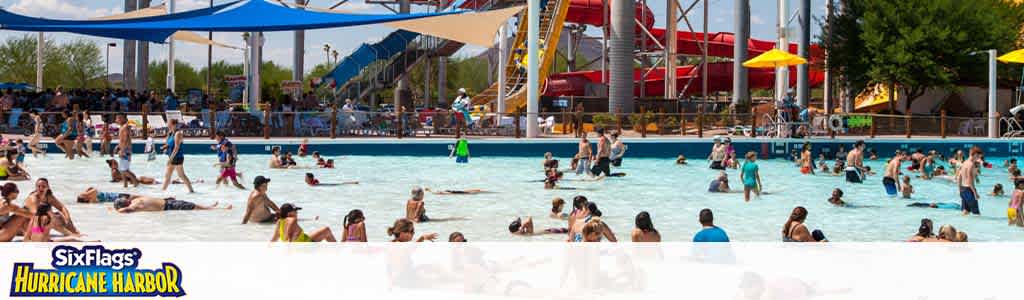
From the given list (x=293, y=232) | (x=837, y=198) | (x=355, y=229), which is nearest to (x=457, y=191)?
(x=837, y=198)

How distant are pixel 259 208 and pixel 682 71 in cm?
3175

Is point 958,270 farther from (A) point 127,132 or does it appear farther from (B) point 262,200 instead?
(A) point 127,132

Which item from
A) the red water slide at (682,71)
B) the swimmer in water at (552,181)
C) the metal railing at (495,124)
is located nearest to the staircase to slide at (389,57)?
the red water slide at (682,71)

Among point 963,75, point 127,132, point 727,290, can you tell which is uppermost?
point 963,75

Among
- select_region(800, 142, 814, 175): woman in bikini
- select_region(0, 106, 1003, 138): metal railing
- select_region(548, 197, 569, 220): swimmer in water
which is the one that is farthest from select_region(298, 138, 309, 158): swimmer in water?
select_region(800, 142, 814, 175): woman in bikini

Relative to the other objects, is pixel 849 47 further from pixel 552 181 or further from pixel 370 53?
pixel 552 181

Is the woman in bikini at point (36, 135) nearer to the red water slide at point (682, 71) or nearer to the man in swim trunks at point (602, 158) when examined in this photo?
the man in swim trunks at point (602, 158)

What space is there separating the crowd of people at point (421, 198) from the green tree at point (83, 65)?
53.2 m

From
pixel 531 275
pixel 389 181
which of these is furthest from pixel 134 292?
pixel 389 181

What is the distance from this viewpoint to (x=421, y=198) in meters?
14.2

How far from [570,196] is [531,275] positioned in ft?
29.9

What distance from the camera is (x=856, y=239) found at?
13.4 meters

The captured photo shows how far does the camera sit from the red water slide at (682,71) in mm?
38969

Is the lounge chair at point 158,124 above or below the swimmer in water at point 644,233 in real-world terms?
above
